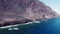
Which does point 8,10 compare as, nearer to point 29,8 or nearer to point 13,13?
point 13,13

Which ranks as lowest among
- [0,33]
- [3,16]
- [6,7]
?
[0,33]

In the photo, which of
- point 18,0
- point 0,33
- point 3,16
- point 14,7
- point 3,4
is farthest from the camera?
point 18,0

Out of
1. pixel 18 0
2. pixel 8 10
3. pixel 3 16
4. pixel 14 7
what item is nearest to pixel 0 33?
pixel 3 16

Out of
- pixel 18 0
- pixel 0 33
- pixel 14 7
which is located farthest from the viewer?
pixel 18 0

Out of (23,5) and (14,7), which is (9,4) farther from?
(23,5)

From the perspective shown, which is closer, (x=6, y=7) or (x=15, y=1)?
(x=6, y=7)

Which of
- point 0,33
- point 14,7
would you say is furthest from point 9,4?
point 0,33

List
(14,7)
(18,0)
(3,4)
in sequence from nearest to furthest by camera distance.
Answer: (3,4) → (14,7) → (18,0)

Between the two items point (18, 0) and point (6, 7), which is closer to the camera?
point (6, 7)

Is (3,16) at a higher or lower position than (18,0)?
lower

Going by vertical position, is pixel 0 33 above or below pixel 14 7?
below
